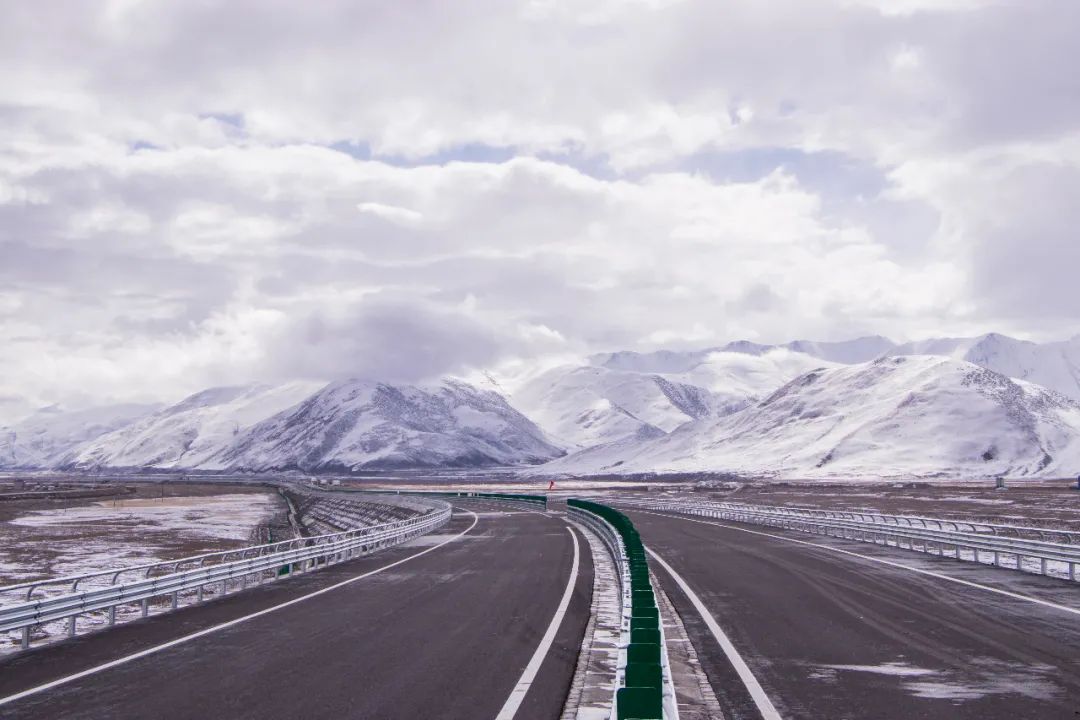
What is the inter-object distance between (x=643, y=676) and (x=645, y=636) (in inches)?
68.6

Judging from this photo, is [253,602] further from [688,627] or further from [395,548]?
[395,548]

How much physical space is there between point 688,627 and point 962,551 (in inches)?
890

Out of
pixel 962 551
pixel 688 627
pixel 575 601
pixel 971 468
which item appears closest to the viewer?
pixel 688 627

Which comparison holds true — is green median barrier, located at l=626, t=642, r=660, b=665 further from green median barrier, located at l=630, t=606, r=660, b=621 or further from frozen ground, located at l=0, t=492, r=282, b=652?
frozen ground, located at l=0, t=492, r=282, b=652

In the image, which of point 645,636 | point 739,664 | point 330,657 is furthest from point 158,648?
point 645,636

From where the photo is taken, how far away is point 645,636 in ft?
31.0

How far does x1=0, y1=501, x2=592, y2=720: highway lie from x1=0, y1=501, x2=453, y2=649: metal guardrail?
0.59 meters

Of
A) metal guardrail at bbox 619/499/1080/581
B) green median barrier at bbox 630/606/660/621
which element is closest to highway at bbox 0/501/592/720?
green median barrier at bbox 630/606/660/621

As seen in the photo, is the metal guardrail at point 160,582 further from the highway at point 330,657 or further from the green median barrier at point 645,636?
the green median barrier at point 645,636

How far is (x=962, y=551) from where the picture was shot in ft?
114

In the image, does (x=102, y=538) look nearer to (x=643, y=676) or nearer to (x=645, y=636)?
(x=645, y=636)

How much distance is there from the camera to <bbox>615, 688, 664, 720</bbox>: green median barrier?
7.13 metres

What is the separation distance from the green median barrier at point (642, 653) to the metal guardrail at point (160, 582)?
11.5 meters

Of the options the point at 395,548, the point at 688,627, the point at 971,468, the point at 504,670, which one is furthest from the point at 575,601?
the point at 971,468
